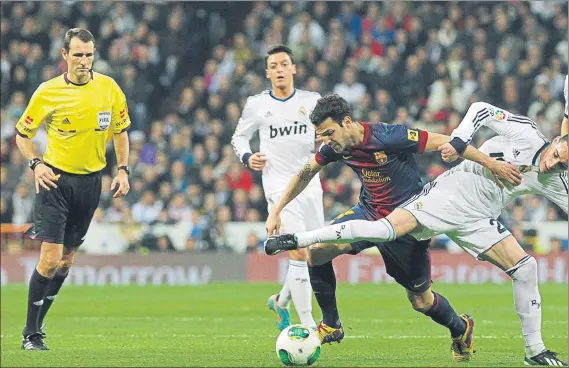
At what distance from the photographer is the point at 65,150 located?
9953 mm

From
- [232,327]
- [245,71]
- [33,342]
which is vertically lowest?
[232,327]

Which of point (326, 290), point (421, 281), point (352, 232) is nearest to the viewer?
point (352, 232)

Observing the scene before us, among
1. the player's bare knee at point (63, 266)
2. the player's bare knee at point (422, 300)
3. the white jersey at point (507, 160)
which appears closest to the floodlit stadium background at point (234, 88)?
the player's bare knee at point (63, 266)

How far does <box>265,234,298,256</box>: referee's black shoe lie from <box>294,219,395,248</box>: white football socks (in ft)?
0.52

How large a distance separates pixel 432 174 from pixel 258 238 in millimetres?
3486

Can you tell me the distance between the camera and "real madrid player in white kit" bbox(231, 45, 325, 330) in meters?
11.3

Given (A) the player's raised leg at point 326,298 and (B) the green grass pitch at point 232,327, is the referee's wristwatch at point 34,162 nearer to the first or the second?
(B) the green grass pitch at point 232,327

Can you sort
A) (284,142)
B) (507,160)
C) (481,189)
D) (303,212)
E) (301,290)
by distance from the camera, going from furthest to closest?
(284,142) → (303,212) → (301,290) → (507,160) → (481,189)

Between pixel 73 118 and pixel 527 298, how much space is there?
4.23 m

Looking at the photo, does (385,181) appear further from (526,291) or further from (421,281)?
(526,291)

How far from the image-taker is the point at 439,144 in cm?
883

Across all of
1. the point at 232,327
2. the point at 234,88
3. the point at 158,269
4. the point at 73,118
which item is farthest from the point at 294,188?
the point at 234,88

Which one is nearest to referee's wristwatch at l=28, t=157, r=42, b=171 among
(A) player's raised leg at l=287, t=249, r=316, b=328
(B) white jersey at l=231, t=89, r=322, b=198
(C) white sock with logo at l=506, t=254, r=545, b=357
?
(B) white jersey at l=231, t=89, r=322, b=198

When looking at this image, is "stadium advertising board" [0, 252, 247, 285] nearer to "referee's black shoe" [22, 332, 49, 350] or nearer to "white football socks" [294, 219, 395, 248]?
"referee's black shoe" [22, 332, 49, 350]
